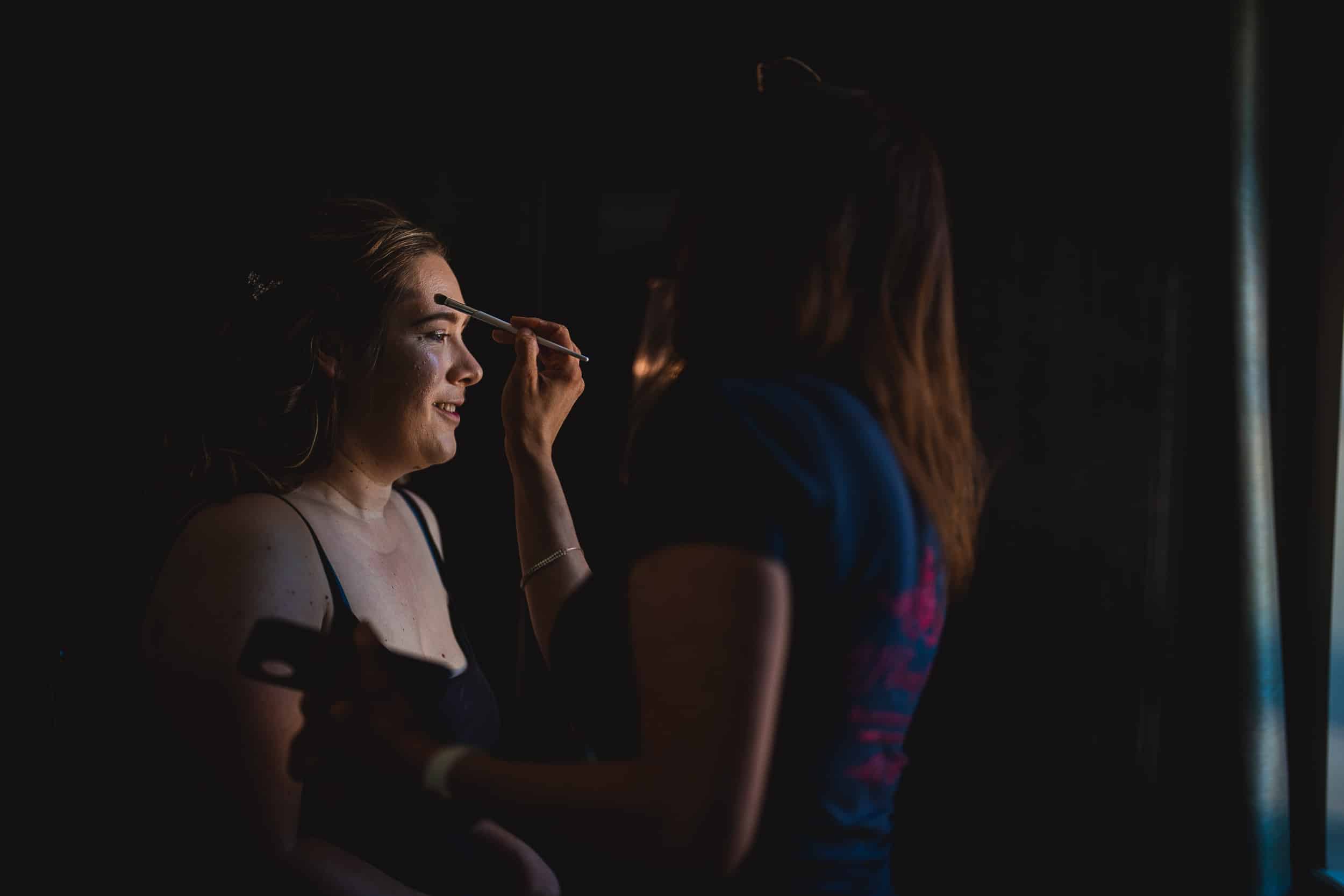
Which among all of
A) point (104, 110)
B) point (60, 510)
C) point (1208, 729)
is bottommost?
point (1208, 729)

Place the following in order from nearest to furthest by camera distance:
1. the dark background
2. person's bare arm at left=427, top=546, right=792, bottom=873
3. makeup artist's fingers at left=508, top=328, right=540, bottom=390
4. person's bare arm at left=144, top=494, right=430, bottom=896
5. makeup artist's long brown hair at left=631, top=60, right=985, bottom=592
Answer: person's bare arm at left=427, top=546, right=792, bottom=873, makeup artist's long brown hair at left=631, top=60, right=985, bottom=592, person's bare arm at left=144, top=494, right=430, bottom=896, makeup artist's fingers at left=508, top=328, right=540, bottom=390, the dark background

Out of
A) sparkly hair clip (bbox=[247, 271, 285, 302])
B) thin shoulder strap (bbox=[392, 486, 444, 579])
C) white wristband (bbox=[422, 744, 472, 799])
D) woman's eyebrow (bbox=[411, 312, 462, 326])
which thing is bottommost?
white wristband (bbox=[422, 744, 472, 799])

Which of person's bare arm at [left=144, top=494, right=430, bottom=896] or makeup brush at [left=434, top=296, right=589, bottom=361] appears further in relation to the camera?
makeup brush at [left=434, top=296, right=589, bottom=361]

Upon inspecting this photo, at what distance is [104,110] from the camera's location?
140cm

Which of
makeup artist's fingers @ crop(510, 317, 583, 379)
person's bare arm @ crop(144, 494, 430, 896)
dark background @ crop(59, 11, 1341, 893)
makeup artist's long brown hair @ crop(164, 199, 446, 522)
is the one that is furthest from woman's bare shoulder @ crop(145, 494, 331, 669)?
dark background @ crop(59, 11, 1341, 893)

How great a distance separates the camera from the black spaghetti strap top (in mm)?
1069

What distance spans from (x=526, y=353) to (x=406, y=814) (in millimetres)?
555

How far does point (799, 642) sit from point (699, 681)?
0.32 feet

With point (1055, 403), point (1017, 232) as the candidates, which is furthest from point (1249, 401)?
point (1017, 232)

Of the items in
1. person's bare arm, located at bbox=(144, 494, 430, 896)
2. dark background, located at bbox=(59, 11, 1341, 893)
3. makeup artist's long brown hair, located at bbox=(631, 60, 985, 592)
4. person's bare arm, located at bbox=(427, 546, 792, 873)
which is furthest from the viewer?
dark background, located at bbox=(59, 11, 1341, 893)

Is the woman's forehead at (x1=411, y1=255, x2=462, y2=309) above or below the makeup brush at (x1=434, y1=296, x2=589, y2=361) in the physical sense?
above

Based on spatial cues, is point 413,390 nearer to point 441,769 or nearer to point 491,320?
point 491,320

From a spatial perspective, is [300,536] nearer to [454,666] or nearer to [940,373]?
[454,666]

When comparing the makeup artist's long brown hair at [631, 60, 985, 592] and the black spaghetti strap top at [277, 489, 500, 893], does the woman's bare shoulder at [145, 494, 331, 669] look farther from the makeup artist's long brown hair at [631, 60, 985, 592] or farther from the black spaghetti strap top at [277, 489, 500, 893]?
the makeup artist's long brown hair at [631, 60, 985, 592]
